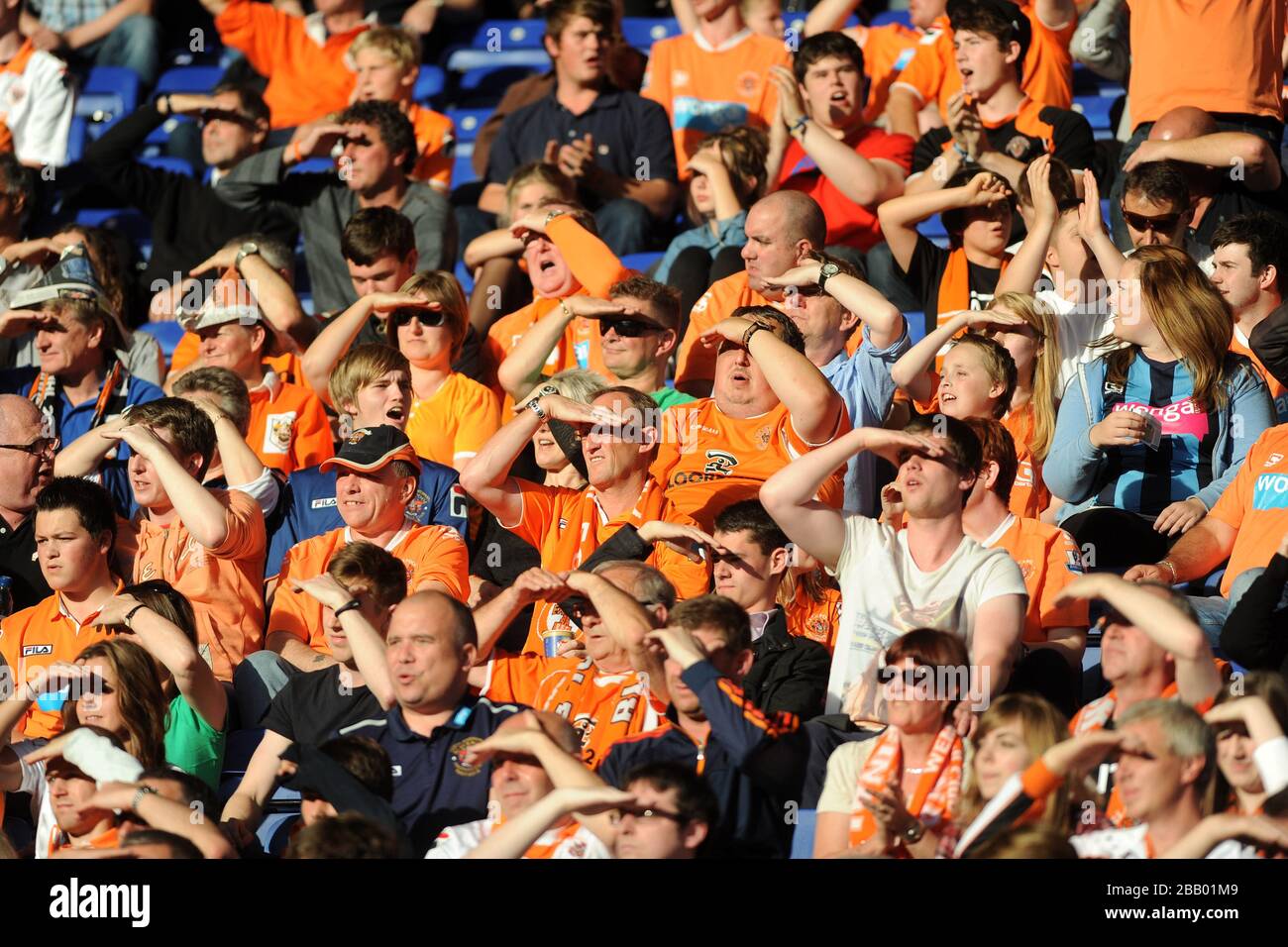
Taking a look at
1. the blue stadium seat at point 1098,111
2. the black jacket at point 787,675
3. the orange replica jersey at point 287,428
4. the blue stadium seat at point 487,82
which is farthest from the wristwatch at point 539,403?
the blue stadium seat at point 487,82

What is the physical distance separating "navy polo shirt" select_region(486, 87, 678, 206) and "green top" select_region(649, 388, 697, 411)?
2.01 m

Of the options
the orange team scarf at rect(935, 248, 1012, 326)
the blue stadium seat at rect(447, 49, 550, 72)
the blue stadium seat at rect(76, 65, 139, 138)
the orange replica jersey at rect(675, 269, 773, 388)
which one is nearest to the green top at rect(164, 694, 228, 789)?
the orange replica jersey at rect(675, 269, 773, 388)

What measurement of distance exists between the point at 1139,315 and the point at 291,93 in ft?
16.7

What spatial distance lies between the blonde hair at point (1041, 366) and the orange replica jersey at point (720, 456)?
70cm

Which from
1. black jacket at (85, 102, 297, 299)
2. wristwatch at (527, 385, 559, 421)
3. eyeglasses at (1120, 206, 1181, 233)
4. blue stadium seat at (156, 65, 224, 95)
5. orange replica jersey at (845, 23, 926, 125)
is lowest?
wristwatch at (527, 385, 559, 421)

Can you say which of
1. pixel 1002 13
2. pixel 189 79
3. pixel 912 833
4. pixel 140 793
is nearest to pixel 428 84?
pixel 189 79

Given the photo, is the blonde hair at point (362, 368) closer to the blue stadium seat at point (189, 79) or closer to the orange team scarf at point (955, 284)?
the orange team scarf at point (955, 284)

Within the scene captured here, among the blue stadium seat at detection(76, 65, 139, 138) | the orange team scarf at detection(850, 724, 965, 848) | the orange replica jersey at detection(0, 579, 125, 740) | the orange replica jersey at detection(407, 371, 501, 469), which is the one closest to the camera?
the orange team scarf at detection(850, 724, 965, 848)

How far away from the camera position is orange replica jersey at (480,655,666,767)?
223 inches

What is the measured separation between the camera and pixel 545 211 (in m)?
7.90

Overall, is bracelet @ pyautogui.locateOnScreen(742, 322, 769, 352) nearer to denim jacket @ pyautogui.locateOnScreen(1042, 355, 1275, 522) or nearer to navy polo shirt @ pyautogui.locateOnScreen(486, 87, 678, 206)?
denim jacket @ pyautogui.locateOnScreen(1042, 355, 1275, 522)

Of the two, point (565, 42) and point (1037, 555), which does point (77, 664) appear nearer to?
point (1037, 555)

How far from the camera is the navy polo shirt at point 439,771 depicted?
5336 mm
